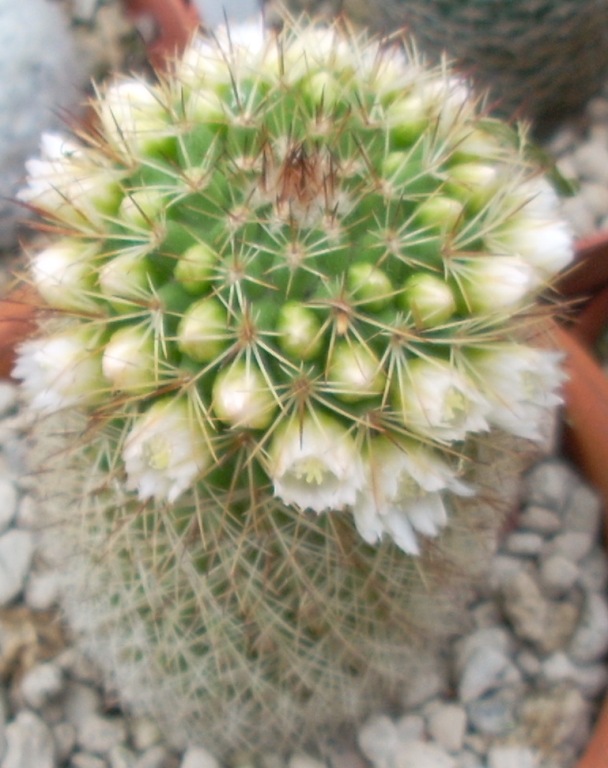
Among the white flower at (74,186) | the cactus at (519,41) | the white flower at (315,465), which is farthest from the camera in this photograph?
the cactus at (519,41)

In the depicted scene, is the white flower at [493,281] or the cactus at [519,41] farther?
the cactus at [519,41]

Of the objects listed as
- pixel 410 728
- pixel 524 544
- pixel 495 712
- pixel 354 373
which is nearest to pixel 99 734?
pixel 410 728

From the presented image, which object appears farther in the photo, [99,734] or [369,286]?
[99,734]

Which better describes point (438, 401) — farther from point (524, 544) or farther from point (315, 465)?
point (524, 544)

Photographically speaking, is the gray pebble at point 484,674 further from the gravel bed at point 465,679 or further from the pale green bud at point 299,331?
the pale green bud at point 299,331

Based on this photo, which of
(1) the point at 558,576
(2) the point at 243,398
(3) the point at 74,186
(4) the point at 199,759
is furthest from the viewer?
(1) the point at 558,576

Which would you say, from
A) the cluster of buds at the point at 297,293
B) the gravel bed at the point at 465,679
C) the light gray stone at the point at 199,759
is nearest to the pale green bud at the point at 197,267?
the cluster of buds at the point at 297,293

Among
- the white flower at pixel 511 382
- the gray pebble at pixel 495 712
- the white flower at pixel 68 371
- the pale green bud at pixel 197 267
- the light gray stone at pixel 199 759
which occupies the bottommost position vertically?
the gray pebble at pixel 495 712
